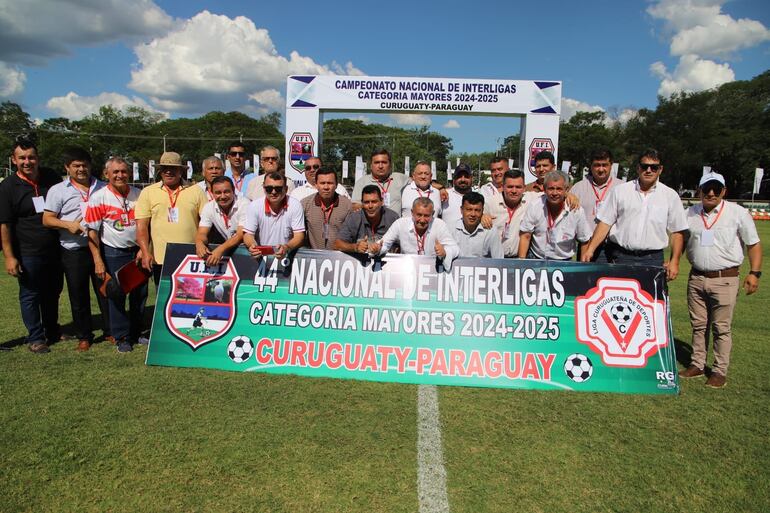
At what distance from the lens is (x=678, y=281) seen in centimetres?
1045

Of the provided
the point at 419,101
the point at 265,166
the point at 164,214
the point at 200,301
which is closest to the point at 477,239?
the point at 200,301

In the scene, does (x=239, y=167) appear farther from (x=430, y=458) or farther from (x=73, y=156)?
(x=430, y=458)

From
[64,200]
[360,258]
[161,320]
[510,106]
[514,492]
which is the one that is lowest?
[514,492]

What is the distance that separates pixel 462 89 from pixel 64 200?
26.9 feet

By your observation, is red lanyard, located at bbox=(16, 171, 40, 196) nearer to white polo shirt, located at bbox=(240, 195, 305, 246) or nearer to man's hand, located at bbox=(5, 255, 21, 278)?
man's hand, located at bbox=(5, 255, 21, 278)

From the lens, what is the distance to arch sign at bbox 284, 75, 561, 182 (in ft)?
34.9

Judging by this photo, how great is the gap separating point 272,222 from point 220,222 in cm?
66

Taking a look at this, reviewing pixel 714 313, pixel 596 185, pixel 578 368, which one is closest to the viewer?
pixel 578 368

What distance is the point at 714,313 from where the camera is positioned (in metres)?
4.71

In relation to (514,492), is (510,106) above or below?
above

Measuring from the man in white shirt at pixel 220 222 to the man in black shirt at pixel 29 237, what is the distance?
1.72 m

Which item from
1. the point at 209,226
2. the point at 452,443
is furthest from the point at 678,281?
the point at 209,226

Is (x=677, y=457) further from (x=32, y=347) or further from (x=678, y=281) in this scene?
(x=678, y=281)

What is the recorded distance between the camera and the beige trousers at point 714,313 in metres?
4.61
